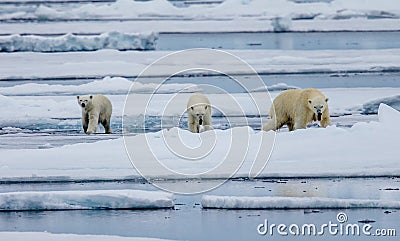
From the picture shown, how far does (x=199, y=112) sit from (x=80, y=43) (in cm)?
304

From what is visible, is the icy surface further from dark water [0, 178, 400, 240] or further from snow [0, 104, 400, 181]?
dark water [0, 178, 400, 240]

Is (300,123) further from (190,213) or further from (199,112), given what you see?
(190,213)

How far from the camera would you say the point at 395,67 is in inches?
289

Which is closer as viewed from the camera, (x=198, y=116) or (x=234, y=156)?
(x=234, y=156)

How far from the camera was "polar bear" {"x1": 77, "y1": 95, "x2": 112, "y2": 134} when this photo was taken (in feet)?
18.4

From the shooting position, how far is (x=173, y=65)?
24.9ft

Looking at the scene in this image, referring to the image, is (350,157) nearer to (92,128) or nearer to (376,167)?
(376,167)

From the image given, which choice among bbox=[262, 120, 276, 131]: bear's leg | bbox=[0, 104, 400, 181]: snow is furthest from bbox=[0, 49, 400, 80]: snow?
bbox=[0, 104, 400, 181]: snow

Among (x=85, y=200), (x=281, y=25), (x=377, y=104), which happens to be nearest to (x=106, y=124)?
(x=85, y=200)

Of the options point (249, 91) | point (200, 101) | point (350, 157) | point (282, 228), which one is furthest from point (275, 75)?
point (282, 228)

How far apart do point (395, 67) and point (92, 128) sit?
285cm

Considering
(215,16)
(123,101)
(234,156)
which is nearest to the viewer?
(234,156)

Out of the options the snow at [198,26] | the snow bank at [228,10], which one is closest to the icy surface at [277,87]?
the snow at [198,26]

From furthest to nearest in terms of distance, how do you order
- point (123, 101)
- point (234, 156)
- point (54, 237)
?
point (123, 101)
point (234, 156)
point (54, 237)
